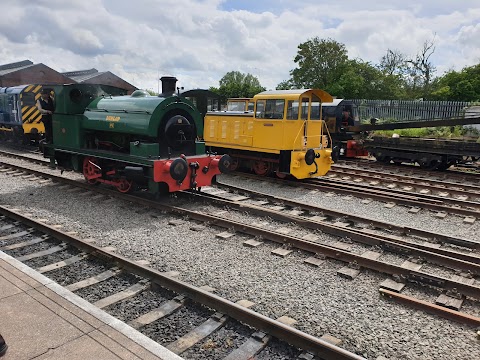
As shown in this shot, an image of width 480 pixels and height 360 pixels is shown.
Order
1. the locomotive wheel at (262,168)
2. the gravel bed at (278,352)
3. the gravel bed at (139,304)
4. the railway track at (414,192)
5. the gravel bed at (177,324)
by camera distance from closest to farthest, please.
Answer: the gravel bed at (278,352)
the gravel bed at (177,324)
the gravel bed at (139,304)
the railway track at (414,192)
the locomotive wheel at (262,168)

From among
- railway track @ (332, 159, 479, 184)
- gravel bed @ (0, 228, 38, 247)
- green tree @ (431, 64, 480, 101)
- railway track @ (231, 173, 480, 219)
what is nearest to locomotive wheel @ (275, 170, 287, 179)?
railway track @ (231, 173, 480, 219)

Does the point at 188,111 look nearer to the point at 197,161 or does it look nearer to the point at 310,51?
the point at 197,161

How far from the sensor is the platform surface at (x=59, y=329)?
295 cm

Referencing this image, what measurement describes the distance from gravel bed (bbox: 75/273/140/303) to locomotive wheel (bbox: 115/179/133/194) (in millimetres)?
3987

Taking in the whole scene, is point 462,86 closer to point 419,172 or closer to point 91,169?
point 419,172

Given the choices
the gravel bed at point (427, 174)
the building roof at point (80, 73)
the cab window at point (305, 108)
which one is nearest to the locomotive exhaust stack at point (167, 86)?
the cab window at point (305, 108)

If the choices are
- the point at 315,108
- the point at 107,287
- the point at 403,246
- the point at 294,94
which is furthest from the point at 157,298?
the point at 315,108

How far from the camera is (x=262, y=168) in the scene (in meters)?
11.3

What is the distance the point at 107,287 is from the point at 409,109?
25.9 metres

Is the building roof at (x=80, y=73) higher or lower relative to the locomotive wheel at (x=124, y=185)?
higher

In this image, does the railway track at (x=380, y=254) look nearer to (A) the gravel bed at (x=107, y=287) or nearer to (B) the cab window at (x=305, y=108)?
(A) the gravel bed at (x=107, y=287)

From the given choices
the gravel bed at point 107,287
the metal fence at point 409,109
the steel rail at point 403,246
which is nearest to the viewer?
the gravel bed at point 107,287

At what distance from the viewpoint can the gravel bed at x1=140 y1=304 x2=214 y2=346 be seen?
358cm

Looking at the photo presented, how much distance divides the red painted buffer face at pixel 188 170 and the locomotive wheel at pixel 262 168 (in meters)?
2.87
